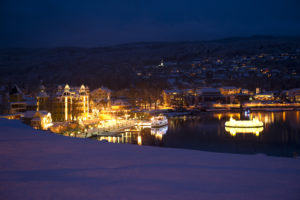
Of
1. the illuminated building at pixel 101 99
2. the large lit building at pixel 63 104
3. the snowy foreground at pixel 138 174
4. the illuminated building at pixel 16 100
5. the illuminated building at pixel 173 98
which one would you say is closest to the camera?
the snowy foreground at pixel 138 174

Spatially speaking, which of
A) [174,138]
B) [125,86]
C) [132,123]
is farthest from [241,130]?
[125,86]

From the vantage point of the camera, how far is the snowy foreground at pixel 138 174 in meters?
3.05

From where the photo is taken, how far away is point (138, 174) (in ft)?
12.2

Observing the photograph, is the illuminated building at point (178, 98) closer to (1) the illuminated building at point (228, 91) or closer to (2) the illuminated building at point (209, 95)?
(2) the illuminated building at point (209, 95)

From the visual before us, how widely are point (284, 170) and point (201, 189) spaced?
60.5 inches

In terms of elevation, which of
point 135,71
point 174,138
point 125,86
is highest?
point 135,71

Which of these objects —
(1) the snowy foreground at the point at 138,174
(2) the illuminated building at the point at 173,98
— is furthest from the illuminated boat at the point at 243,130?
(2) the illuminated building at the point at 173,98

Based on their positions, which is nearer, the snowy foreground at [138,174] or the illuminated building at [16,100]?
the snowy foreground at [138,174]

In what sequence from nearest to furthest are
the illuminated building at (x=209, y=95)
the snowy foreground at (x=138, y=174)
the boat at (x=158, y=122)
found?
1. the snowy foreground at (x=138, y=174)
2. the boat at (x=158, y=122)
3. the illuminated building at (x=209, y=95)

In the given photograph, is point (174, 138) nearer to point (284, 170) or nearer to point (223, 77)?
point (284, 170)

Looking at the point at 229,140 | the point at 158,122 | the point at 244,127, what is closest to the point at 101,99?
the point at 158,122

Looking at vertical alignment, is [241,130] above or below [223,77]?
below

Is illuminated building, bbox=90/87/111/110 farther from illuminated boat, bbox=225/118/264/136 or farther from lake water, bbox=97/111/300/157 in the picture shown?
illuminated boat, bbox=225/118/264/136

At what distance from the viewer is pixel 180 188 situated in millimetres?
3217
